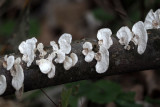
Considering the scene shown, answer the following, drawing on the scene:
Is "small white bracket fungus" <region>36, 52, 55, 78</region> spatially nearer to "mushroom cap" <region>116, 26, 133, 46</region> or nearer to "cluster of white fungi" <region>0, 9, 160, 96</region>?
"cluster of white fungi" <region>0, 9, 160, 96</region>

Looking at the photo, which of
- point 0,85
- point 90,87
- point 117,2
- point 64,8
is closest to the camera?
point 0,85

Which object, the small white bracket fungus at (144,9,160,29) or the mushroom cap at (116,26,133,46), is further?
the small white bracket fungus at (144,9,160,29)

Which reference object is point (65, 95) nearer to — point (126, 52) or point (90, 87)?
point (126, 52)

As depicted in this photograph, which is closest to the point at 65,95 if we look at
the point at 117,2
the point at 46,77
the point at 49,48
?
the point at 46,77

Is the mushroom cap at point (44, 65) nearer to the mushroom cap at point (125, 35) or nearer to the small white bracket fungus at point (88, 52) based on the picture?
the small white bracket fungus at point (88, 52)

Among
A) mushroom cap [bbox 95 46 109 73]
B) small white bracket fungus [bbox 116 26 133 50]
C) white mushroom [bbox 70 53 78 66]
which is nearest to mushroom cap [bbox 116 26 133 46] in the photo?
small white bracket fungus [bbox 116 26 133 50]

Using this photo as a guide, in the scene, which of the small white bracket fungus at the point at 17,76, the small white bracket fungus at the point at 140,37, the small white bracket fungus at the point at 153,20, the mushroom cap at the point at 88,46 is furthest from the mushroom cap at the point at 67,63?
the small white bracket fungus at the point at 153,20

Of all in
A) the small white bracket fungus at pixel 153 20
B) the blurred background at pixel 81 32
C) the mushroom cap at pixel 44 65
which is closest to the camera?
the mushroom cap at pixel 44 65
